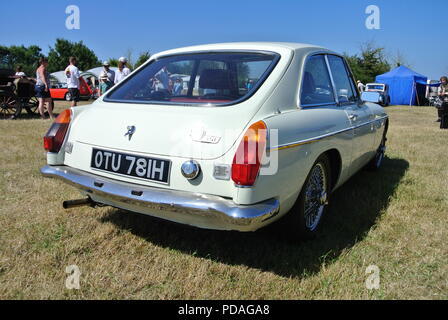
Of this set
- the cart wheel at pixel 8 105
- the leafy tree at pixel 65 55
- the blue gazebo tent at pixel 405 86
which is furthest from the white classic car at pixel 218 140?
the leafy tree at pixel 65 55

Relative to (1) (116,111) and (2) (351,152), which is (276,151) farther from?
(2) (351,152)

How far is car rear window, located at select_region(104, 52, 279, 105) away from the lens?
251 cm

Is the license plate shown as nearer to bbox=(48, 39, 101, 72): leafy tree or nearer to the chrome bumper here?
the chrome bumper

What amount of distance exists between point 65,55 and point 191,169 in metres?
63.8

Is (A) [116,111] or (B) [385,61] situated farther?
(B) [385,61]

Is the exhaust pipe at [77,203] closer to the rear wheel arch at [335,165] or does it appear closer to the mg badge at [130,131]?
the mg badge at [130,131]

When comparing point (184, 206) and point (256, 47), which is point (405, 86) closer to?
point (256, 47)

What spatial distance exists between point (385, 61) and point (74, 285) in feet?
129

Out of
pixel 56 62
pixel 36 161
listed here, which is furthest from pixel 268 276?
pixel 56 62

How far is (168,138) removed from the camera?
212 centimetres

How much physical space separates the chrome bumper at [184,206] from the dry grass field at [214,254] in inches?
16.0

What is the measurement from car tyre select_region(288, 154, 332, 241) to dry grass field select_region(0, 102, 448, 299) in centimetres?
13

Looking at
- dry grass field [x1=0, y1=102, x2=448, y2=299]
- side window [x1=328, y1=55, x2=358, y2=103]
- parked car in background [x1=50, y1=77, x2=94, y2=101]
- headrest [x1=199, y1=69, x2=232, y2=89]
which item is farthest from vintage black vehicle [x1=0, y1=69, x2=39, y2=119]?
parked car in background [x1=50, y1=77, x2=94, y2=101]

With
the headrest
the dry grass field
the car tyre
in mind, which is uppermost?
the headrest
